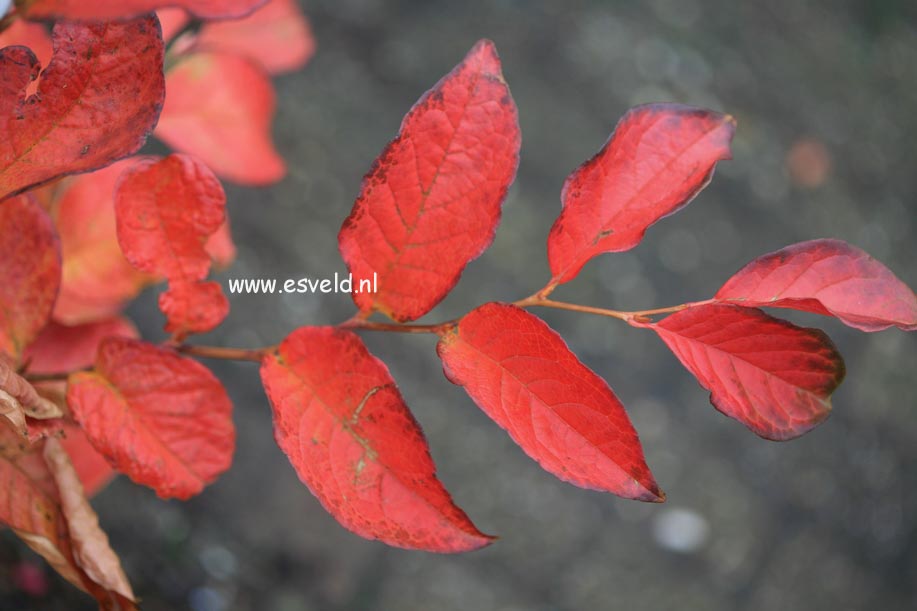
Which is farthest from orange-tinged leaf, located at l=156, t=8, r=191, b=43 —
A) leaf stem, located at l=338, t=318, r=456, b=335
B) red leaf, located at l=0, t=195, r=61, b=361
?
leaf stem, located at l=338, t=318, r=456, b=335

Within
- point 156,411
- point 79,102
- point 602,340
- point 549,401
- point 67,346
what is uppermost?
point 79,102

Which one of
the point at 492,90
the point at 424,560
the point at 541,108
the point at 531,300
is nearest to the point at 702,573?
the point at 424,560

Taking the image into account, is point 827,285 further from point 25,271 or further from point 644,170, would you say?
point 25,271

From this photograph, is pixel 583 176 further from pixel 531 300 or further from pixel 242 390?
pixel 242 390

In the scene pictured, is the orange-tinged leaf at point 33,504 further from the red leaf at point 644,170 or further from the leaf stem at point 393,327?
the red leaf at point 644,170

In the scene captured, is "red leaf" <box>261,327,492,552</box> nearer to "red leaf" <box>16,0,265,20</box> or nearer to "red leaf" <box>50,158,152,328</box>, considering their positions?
"red leaf" <box>16,0,265,20</box>

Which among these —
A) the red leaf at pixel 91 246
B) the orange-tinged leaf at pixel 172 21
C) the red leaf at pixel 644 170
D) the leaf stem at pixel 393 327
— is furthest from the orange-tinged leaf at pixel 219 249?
the red leaf at pixel 644 170

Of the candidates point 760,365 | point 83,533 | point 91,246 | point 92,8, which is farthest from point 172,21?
point 760,365
